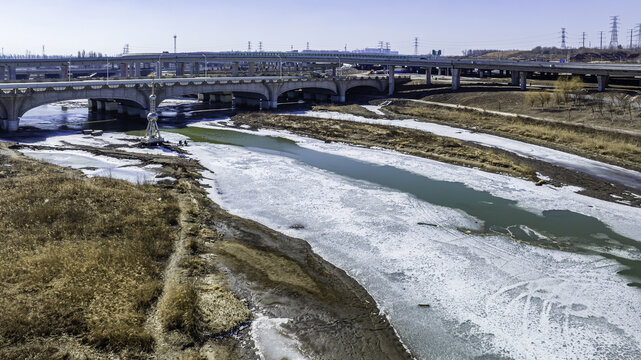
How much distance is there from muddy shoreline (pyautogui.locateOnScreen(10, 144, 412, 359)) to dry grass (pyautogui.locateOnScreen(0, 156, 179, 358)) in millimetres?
1329

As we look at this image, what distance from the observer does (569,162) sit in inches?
→ 1630

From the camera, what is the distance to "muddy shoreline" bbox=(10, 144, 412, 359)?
1542 centimetres

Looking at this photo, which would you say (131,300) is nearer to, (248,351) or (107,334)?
(107,334)

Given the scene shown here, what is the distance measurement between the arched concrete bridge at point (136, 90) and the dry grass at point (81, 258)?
26189 mm

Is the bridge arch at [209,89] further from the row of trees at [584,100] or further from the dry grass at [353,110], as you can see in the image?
the row of trees at [584,100]

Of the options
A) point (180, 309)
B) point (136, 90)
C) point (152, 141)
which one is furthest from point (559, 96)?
point (180, 309)

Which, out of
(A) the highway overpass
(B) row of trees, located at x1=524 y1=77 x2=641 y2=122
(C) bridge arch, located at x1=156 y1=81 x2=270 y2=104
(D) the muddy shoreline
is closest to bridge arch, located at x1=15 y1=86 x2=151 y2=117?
(C) bridge arch, located at x1=156 y1=81 x2=270 y2=104

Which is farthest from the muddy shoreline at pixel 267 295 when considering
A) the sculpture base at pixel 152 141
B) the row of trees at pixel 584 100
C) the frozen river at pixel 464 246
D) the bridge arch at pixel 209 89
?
the row of trees at pixel 584 100

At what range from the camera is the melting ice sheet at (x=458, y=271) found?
54.6 ft

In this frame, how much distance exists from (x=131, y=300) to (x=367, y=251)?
10787 mm

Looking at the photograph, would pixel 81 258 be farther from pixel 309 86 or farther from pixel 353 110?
pixel 309 86

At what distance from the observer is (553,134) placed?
50.6m

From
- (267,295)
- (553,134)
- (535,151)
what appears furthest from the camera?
(553,134)

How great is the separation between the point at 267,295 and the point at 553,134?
4225cm
